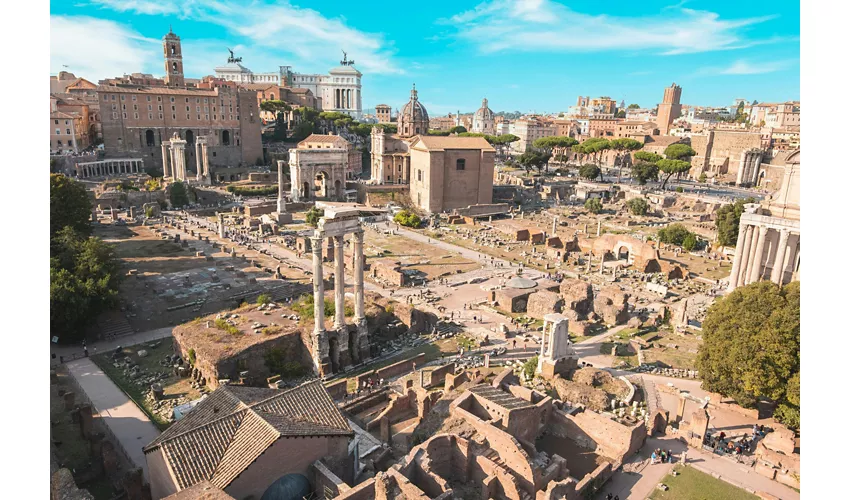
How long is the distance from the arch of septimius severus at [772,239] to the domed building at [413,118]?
64.1 metres

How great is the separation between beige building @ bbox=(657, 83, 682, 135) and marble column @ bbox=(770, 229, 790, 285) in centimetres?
10890

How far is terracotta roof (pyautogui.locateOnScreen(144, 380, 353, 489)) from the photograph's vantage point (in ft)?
41.7

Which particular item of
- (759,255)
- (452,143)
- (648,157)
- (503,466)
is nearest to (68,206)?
(503,466)

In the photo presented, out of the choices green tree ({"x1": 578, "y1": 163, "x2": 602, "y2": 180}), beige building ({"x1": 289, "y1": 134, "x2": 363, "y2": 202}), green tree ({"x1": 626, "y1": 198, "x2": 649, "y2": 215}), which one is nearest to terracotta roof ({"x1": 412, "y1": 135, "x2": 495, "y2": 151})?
beige building ({"x1": 289, "y1": 134, "x2": 363, "y2": 202})

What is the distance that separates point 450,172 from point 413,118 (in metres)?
30.8

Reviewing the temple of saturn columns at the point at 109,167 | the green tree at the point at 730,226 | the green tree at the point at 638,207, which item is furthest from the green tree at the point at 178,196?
the green tree at the point at 730,226

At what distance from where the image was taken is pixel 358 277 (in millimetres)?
24328

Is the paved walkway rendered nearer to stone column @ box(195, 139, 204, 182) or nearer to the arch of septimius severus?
the arch of septimius severus

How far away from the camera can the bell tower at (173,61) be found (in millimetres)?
90312

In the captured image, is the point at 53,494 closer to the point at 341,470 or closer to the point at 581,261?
the point at 341,470

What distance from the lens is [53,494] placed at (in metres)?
11.1

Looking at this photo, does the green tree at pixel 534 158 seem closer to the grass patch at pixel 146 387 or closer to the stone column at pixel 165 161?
the stone column at pixel 165 161

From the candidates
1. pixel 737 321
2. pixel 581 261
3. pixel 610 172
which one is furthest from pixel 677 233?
pixel 610 172

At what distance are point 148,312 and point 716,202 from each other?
217 feet
